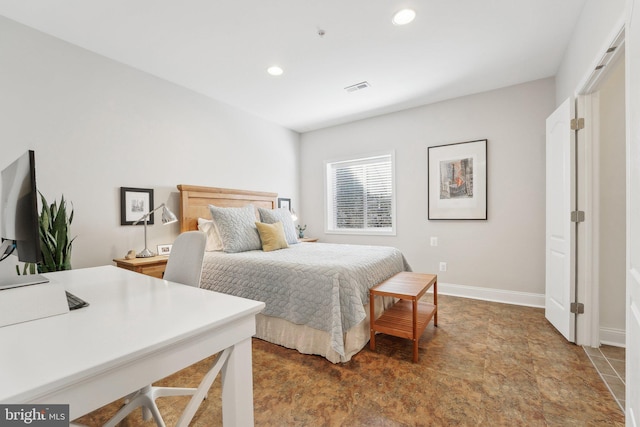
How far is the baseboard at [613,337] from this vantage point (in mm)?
2248

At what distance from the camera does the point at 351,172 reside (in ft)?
15.3

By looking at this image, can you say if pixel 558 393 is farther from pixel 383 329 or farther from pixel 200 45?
pixel 200 45

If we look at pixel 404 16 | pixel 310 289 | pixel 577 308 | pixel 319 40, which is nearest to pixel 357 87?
pixel 319 40

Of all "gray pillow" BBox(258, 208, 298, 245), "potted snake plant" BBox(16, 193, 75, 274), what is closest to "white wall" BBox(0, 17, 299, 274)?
"potted snake plant" BBox(16, 193, 75, 274)

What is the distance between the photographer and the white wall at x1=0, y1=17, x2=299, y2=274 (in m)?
2.19

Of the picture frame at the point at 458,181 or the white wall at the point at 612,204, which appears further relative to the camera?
the picture frame at the point at 458,181

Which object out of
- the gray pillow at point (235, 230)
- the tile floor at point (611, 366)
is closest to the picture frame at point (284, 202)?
the gray pillow at point (235, 230)

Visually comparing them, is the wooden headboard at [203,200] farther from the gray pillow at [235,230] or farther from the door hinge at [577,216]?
the door hinge at [577,216]

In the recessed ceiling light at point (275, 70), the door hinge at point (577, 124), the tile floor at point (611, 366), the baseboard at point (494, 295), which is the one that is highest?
the recessed ceiling light at point (275, 70)

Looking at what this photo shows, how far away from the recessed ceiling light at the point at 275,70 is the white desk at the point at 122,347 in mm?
2470

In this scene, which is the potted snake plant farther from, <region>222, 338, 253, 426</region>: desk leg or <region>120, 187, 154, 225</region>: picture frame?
<region>222, 338, 253, 426</region>: desk leg

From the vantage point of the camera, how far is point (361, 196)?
4.58m
